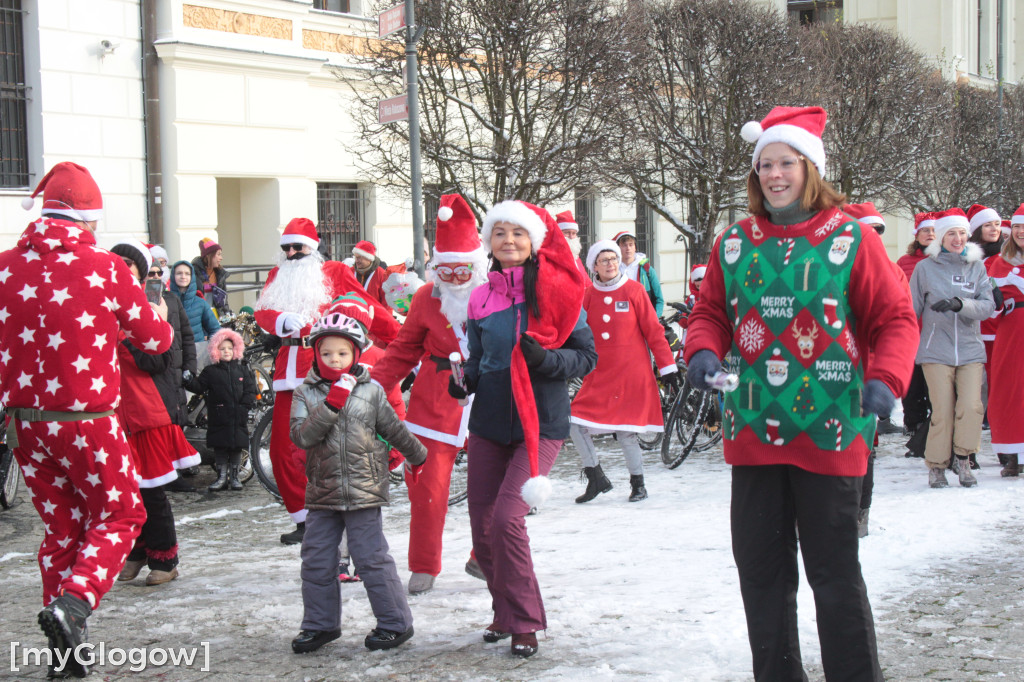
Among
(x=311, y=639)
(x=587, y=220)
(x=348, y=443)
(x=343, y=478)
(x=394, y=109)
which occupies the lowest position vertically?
(x=311, y=639)

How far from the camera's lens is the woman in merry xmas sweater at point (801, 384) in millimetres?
3525

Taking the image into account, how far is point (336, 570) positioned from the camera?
487 cm

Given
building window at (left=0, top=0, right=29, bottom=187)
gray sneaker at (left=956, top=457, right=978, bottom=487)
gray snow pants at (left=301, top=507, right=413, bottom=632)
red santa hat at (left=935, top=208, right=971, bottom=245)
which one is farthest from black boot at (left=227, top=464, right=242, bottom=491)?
building window at (left=0, top=0, right=29, bottom=187)

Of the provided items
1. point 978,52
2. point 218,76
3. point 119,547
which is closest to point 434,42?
point 218,76

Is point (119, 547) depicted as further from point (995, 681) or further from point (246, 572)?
point (995, 681)

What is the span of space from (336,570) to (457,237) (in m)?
1.70

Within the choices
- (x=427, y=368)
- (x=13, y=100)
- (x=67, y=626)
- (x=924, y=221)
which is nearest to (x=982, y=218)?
(x=924, y=221)

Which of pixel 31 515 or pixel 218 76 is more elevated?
pixel 218 76

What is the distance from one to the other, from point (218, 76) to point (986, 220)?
398 inches

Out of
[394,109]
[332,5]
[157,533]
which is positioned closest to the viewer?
[157,533]

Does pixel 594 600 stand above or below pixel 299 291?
below

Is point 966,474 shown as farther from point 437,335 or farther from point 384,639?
point 384,639

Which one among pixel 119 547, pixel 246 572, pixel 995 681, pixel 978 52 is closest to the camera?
pixel 995 681

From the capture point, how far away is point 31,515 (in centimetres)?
776
